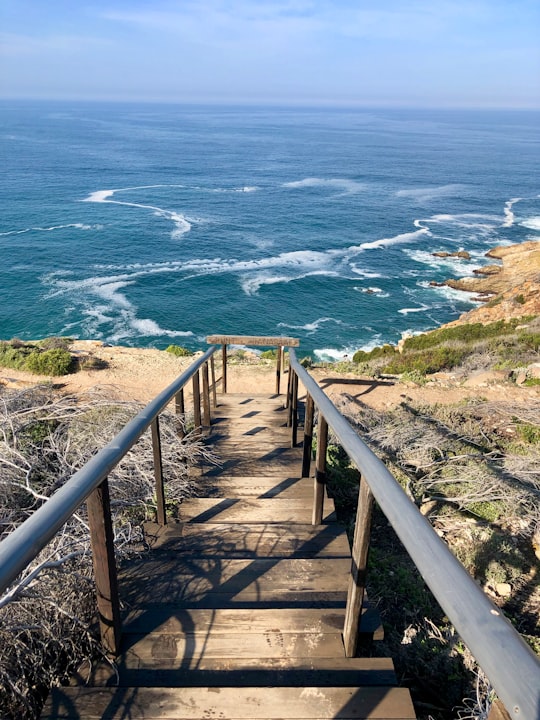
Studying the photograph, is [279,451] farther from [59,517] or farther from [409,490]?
[59,517]

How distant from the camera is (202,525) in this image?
333 centimetres

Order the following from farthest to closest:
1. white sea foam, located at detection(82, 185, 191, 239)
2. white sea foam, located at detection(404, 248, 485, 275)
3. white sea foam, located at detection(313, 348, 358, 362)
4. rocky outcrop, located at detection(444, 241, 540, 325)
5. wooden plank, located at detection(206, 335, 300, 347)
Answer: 1. white sea foam, located at detection(82, 185, 191, 239)
2. white sea foam, located at detection(404, 248, 485, 275)
3. white sea foam, located at detection(313, 348, 358, 362)
4. rocky outcrop, located at detection(444, 241, 540, 325)
5. wooden plank, located at detection(206, 335, 300, 347)

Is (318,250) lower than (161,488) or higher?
lower

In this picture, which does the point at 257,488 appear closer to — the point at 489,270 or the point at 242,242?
the point at 489,270

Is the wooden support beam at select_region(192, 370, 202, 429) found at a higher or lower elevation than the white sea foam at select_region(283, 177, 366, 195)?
higher

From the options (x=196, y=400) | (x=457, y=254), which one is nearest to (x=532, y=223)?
(x=457, y=254)

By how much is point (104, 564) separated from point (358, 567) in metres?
1.07

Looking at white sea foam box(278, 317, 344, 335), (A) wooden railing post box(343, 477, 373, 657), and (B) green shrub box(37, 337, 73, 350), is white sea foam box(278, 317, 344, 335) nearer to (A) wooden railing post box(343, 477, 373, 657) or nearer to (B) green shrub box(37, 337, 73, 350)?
(B) green shrub box(37, 337, 73, 350)

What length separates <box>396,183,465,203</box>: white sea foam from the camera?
55688 mm

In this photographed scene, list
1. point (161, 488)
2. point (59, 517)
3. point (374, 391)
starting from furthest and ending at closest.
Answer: point (374, 391), point (161, 488), point (59, 517)

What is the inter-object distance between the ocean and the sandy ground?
7.66m

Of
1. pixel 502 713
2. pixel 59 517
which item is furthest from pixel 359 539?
pixel 59 517

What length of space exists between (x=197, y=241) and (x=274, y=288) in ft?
36.1

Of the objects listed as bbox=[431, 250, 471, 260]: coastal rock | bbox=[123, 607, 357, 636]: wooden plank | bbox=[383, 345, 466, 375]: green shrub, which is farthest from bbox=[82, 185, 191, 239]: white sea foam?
bbox=[123, 607, 357, 636]: wooden plank
